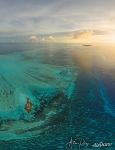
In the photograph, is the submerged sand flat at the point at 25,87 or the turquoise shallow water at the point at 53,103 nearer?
the turquoise shallow water at the point at 53,103

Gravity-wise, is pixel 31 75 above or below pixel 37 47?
below

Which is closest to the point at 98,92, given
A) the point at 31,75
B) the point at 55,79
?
the point at 55,79

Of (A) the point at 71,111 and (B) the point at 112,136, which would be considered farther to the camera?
(A) the point at 71,111

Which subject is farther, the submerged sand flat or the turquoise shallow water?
the submerged sand flat

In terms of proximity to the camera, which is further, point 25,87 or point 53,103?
point 25,87

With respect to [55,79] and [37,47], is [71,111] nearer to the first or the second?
[55,79]

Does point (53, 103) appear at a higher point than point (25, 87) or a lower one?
lower

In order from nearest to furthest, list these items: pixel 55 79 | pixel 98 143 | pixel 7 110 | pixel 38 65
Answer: pixel 98 143, pixel 7 110, pixel 55 79, pixel 38 65

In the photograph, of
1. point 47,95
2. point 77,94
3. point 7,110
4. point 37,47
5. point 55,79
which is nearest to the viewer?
point 7,110
